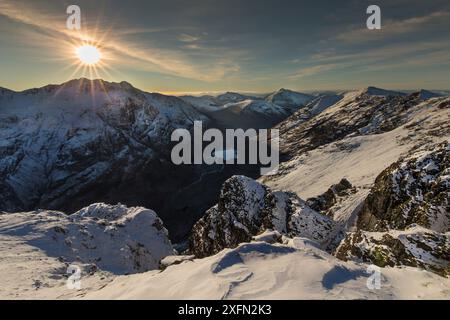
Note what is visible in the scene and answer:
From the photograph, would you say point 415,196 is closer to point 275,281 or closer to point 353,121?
point 275,281

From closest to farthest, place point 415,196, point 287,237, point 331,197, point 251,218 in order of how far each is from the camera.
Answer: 1. point 287,237
2. point 415,196
3. point 251,218
4. point 331,197

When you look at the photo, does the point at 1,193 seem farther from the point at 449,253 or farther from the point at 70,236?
the point at 449,253

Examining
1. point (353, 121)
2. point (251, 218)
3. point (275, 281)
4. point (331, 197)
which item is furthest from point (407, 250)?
point (353, 121)

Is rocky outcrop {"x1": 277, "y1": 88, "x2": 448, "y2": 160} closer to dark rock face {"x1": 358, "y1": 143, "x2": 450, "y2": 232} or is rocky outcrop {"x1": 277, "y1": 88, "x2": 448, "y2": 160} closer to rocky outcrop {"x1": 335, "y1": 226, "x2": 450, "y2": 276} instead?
dark rock face {"x1": 358, "y1": 143, "x2": 450, "y2": 232}

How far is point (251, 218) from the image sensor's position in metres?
39.5

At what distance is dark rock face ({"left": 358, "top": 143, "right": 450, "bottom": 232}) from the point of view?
2539 cm

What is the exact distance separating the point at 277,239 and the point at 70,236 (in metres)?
32.2

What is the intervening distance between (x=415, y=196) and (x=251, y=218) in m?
17.5

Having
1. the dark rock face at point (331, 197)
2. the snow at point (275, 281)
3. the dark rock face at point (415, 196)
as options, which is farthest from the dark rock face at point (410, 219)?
the dark rock face at point (331, 197)

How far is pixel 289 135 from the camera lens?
193 m

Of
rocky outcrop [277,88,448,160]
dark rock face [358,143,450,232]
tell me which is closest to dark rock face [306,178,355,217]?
dark rock face [358,143,450,232]

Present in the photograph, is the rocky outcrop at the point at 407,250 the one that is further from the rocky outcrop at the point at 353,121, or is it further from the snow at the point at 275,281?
the rocky outcrop at the point at 353,121

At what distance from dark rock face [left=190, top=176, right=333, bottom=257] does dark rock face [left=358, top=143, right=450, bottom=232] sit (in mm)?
5585
